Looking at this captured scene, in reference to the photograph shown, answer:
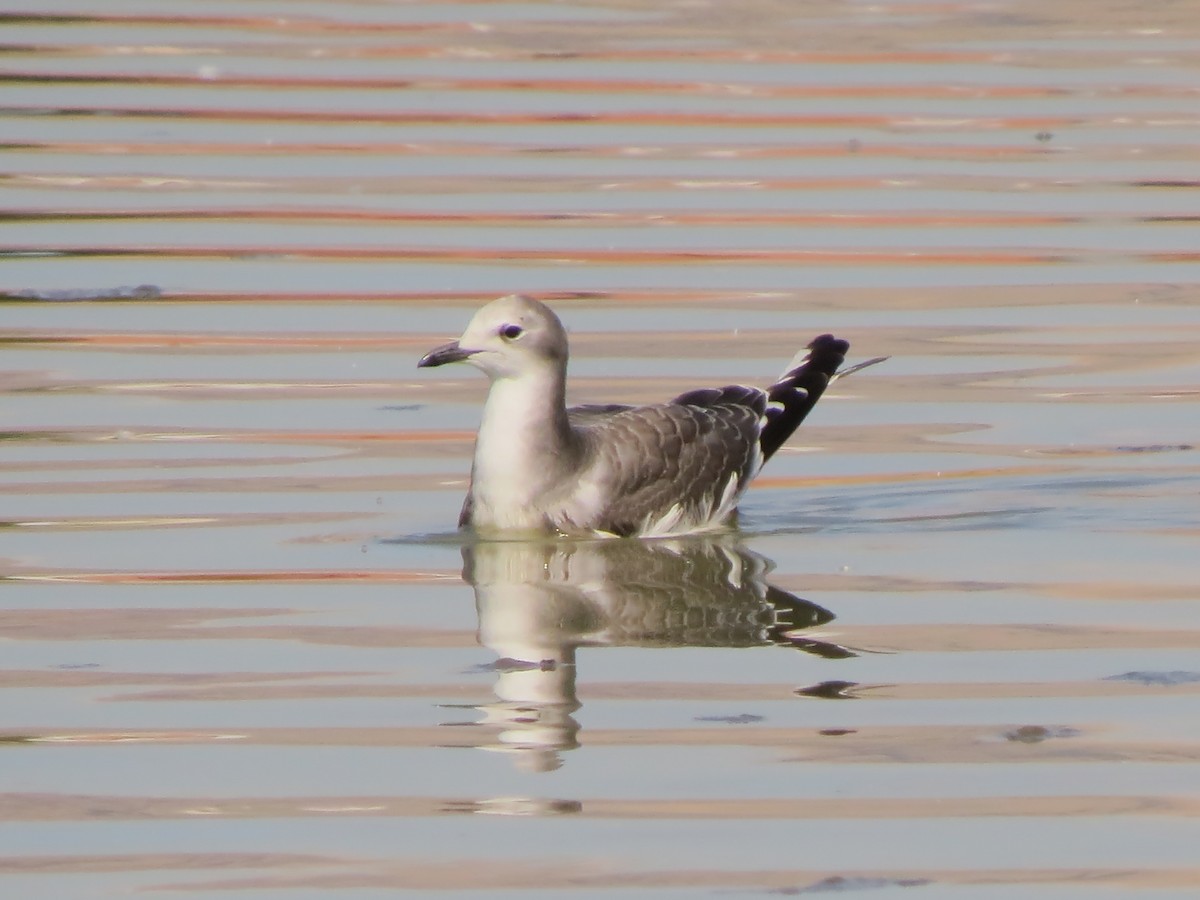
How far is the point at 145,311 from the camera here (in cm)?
1148

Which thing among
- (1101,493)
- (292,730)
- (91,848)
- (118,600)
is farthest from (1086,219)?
(91,848)

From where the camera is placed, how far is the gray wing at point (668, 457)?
882 centimetres

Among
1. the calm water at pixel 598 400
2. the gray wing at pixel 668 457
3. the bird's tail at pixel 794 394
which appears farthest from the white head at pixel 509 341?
the bird's tail at pixel 794 394

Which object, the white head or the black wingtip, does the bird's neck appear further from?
the black wingtip

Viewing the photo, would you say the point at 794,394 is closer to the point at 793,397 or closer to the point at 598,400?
the point at 793,397

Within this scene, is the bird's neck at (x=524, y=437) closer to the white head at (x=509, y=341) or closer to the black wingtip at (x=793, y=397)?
the white head at (x=509, y=341)

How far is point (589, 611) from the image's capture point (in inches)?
298

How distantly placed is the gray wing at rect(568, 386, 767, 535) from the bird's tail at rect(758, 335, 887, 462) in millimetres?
63

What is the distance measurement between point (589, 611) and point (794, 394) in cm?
224

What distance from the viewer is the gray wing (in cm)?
882

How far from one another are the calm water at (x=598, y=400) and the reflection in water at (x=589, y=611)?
2 centimetres

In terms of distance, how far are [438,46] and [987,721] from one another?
38.1 feet

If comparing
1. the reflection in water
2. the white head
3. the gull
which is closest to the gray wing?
the gull

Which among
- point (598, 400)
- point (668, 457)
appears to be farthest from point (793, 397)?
point (598, 400)
